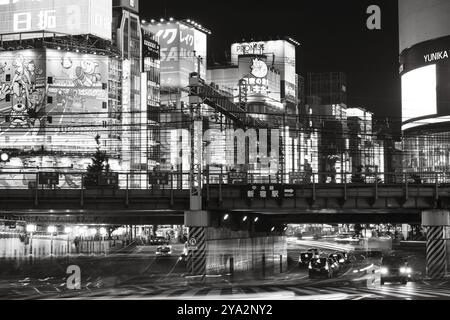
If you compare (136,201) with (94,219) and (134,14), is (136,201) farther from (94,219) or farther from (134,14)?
(134,14)

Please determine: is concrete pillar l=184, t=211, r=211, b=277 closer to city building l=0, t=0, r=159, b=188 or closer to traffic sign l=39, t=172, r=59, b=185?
traffic sign l=39, t=172, r=59, b=185

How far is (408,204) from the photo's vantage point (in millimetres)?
58250

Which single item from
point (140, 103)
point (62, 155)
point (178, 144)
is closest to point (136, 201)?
point (62, 155)

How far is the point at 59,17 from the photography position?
131 metres

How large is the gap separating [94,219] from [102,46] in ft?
164

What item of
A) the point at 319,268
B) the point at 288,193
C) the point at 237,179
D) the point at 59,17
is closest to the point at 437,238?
the point at 319,268

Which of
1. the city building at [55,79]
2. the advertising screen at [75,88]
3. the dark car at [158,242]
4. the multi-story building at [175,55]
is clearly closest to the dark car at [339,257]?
the dark car at [158,242]

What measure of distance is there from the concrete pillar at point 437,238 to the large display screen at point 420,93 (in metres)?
44.2

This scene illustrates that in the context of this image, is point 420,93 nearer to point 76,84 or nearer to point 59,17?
point 76,84

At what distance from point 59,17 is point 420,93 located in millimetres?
63972

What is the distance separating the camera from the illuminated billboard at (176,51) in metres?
187

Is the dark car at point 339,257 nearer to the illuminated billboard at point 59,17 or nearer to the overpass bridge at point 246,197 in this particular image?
the overpass bridge at point 246,197

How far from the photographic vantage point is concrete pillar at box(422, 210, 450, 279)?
5769 centimetres

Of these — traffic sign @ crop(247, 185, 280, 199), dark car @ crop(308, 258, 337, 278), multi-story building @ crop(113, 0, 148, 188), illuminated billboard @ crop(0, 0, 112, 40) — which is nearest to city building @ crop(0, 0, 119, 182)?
illuminated billboard @ crop(0, 0, 112, 40)
